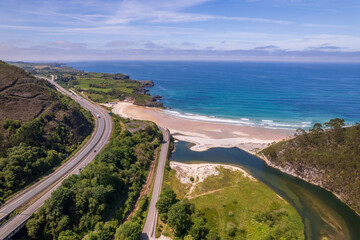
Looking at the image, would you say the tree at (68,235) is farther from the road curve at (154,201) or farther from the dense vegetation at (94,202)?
the road curve at (154,201)

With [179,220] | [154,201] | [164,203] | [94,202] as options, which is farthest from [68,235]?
[179,220]

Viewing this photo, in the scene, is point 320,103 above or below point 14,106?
above

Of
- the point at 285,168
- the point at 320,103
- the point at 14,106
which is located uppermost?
the point at 320,103

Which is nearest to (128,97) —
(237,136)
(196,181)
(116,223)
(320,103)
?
(237,136)

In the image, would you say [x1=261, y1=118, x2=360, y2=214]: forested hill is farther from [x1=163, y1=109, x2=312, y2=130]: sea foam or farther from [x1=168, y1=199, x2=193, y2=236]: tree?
[x1=168, y1=199, x2=193, y2=236]: tree

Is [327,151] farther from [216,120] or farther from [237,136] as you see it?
[216,120]

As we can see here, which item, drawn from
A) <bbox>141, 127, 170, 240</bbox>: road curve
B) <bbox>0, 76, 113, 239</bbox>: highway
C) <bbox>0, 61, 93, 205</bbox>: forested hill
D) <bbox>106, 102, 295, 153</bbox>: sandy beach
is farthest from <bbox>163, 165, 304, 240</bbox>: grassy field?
<bbox>0, 61, 93, 205</bbox>: forested hill

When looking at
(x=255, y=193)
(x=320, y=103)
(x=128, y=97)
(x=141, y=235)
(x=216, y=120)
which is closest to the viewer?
(x=141, y=235)
